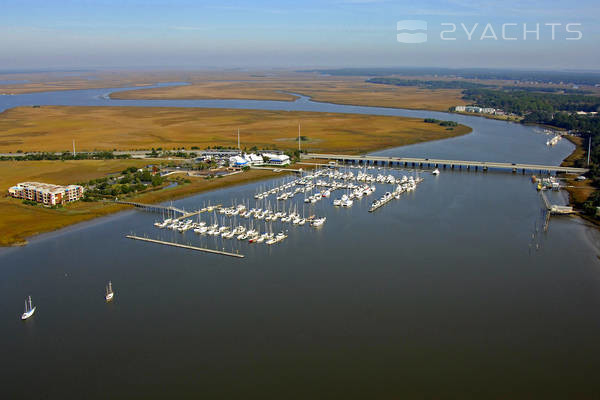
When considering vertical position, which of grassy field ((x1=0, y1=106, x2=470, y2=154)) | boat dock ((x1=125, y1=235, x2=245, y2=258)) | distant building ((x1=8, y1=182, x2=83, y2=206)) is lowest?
boat dock ((x1=125, y1=235, x2=245, y2=258))

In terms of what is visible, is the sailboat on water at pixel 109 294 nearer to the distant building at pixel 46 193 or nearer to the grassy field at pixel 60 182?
the grassy field at pixel 60 182

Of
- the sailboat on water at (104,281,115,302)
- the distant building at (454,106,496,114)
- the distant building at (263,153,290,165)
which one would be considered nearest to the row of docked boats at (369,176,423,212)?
the distant building at (263,153,290,165)

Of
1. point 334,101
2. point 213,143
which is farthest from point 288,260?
point 334,101

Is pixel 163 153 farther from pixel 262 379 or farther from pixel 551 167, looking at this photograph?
pixel 262 379

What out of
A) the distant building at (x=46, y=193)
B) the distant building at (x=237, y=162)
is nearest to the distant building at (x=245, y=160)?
the distant building at (x=237, y=162)

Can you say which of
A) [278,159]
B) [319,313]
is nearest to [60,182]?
[278,159]

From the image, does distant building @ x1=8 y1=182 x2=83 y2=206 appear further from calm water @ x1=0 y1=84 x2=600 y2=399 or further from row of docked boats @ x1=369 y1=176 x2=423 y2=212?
row of docked boats @ x1=369 y1=176 x2=423 y2=212
